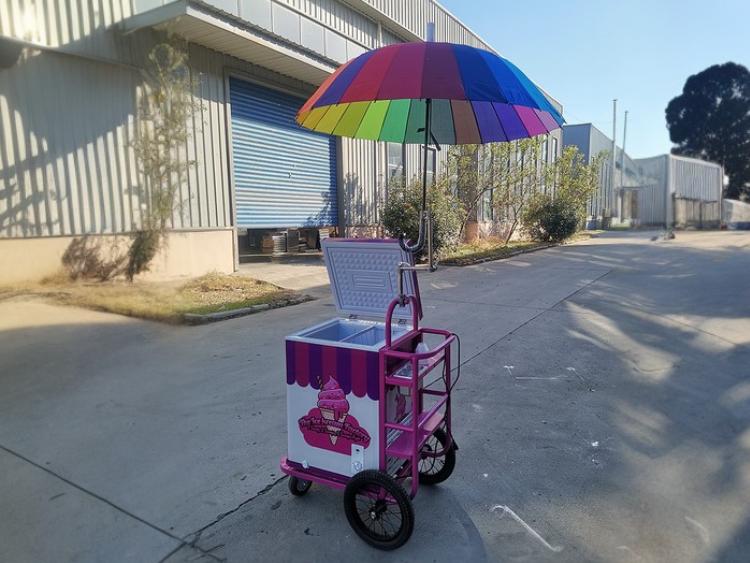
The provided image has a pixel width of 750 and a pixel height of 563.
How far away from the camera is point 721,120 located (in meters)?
49.6

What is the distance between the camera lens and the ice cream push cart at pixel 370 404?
2.49 meters

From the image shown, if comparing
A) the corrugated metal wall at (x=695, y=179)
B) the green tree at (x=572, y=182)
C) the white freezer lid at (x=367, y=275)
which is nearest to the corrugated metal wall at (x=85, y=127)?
the white freezer lid at (x=367, y=275)

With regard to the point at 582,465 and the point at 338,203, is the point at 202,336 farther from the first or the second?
the point at 338,203

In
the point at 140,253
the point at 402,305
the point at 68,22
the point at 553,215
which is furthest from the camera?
the point at 553,215

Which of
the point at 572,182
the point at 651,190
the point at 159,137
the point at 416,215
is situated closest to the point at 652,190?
the point at 651,190

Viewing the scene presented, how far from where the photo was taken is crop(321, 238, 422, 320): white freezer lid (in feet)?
9.29

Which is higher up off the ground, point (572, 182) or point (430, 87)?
point (572, 182)

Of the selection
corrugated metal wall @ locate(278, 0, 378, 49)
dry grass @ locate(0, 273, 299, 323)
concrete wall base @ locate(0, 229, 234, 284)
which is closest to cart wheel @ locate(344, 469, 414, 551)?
dry grass @ locate(0, 273, 299, 323)

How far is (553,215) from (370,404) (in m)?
20.1

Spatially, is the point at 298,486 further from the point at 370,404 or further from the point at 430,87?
the point at 430,87

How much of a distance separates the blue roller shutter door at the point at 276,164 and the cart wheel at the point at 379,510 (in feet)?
35.1

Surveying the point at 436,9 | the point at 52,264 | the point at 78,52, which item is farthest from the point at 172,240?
the point at 436,9

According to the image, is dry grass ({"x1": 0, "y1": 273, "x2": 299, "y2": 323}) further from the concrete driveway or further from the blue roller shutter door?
the blue roller shutter door

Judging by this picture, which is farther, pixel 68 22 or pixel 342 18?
pixel 342 18
